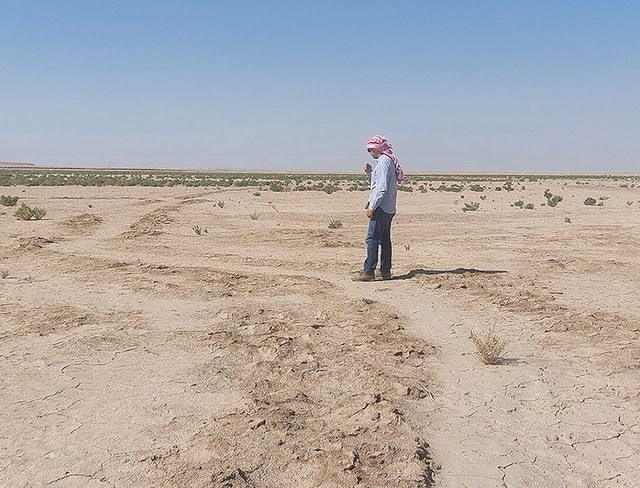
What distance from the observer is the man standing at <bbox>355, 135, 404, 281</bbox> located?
26.1 ft

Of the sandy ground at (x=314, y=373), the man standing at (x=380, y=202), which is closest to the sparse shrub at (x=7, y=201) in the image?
the sandy ground at (x=314, y=373)

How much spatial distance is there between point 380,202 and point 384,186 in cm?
23

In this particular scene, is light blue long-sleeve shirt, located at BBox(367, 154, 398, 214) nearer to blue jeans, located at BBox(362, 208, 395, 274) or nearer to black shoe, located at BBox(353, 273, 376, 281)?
blue jeans, located at BBox(362, 208, 395, 274)

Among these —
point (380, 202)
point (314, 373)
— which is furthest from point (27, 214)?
point (314, 373)

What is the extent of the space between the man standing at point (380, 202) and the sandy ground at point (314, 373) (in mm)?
326

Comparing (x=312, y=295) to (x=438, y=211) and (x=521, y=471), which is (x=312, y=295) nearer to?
(x=521, y=471)

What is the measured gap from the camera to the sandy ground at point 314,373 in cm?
311

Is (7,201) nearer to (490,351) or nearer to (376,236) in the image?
(376,236)

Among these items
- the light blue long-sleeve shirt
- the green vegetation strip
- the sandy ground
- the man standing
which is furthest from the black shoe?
the green vegetation strip

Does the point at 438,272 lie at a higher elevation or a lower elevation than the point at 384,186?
lower

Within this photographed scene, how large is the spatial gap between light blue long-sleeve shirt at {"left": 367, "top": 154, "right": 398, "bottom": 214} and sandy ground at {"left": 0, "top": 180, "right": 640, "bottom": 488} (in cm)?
108

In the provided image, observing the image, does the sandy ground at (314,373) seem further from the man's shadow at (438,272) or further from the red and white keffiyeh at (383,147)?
the red and white keffiyeh at (383,147)

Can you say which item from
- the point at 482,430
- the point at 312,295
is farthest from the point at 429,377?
the point at 312,295

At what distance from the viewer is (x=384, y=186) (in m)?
7.93
